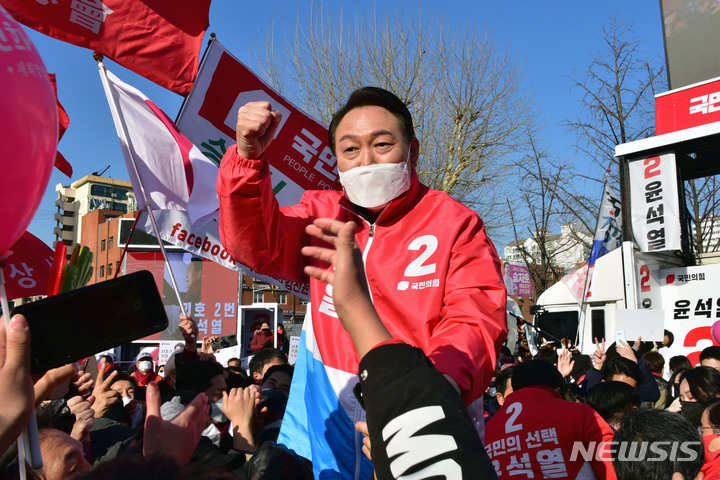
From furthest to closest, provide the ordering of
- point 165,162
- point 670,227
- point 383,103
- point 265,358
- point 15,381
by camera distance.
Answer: point 670,227 → point 265,358 → point 165,162 → point 383,103 → point 15,381

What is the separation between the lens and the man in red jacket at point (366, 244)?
1574 millimetres

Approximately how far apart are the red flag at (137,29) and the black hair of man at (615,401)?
4.24m

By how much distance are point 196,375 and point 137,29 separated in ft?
9.25

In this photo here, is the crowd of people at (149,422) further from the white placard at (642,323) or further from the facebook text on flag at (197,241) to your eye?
the white placard at (642,323)

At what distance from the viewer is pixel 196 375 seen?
4.23m

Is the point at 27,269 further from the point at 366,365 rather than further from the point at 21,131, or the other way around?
the point at 366,365

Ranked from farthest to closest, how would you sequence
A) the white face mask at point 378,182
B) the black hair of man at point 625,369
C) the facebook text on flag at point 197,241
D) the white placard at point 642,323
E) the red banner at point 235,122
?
the white placard at point 642,323 < the facebook text on flag at point 197,241 < the red banner at point 235,122 < the black hair of man at point 625,369 < the white face mask at point 378,182

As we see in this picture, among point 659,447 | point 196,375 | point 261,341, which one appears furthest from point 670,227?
point 196,375

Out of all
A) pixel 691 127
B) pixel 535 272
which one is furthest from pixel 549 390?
pixel 535 272

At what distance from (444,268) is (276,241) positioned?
1.66 ft

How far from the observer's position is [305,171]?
589cm

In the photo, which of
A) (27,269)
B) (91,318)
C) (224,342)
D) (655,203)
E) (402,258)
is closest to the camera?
(91,318)

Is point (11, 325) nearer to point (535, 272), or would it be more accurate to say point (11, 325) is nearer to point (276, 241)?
point (276, 241)

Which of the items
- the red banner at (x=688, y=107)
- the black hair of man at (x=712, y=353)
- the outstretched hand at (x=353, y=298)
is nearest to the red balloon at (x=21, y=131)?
the outstretched hand at (x=353, y=298)
